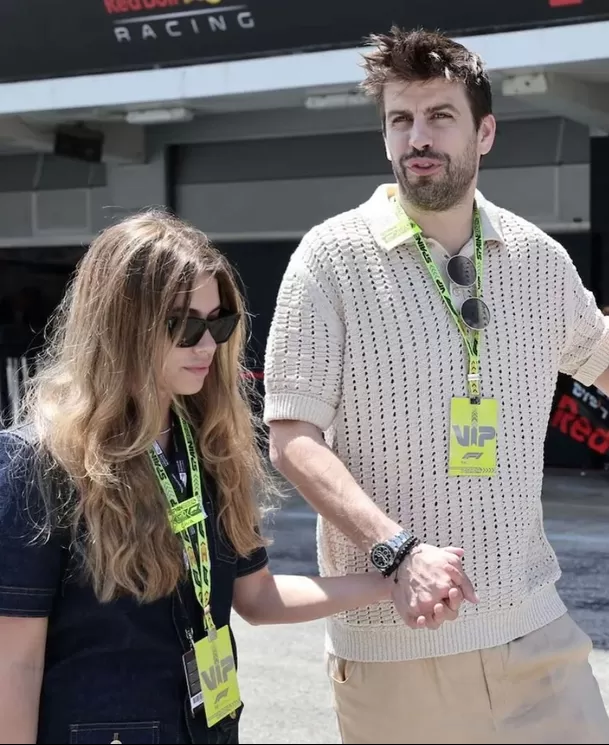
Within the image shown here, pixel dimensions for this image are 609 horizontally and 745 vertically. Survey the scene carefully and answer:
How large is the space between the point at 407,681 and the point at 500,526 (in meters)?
0.41

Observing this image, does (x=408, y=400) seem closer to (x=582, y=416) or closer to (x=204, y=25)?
(x=204, y=25)

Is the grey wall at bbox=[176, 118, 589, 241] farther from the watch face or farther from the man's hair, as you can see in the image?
the watch face

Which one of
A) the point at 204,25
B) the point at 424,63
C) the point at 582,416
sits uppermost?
the point at 204,25

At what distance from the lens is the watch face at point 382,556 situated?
2.00m

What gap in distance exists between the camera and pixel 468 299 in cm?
224

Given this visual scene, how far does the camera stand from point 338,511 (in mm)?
2094

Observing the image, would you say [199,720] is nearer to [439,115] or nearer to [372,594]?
[372,594]

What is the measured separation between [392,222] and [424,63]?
362mm

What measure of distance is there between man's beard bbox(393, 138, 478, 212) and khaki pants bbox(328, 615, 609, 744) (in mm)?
1017

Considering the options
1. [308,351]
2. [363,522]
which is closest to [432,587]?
[363,522]

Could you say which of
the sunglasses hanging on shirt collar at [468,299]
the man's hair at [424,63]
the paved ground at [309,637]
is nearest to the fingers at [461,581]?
the sunglasses hanging on shirt collar at [468,299]

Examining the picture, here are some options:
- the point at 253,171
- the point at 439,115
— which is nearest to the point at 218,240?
the point at 253,171

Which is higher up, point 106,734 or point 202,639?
point 202,639

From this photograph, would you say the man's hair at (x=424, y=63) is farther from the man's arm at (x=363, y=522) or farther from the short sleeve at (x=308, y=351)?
the man's arm at (x=363, y=522)
